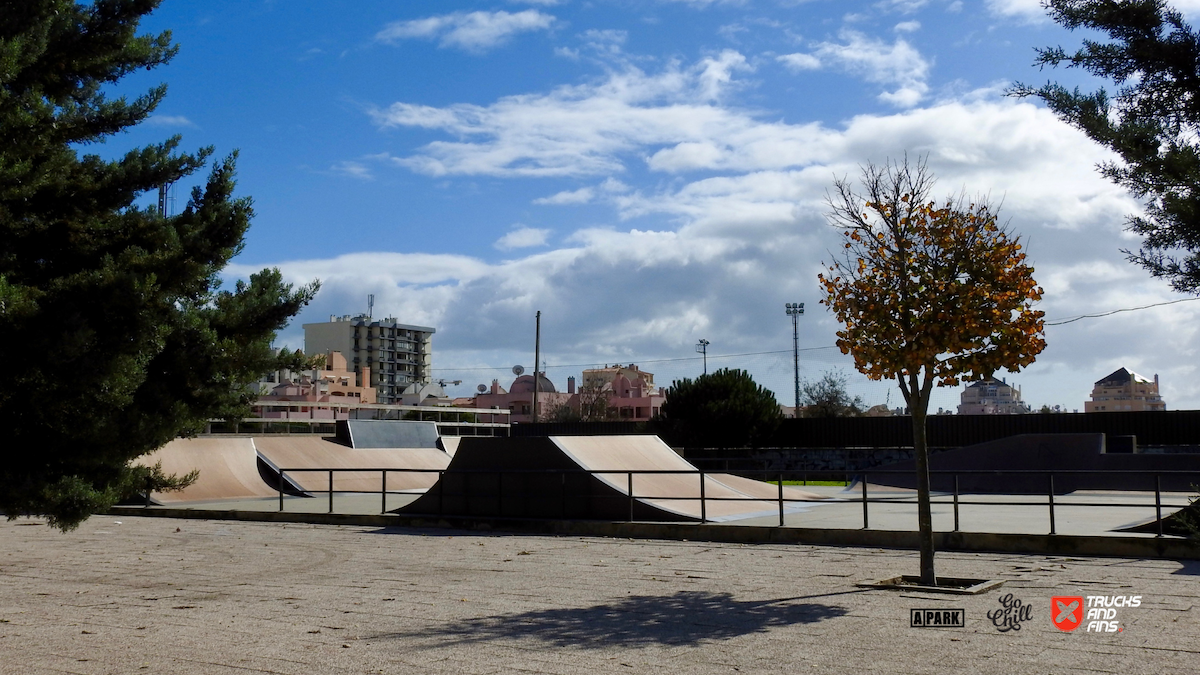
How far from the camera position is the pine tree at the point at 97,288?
27.3 feet

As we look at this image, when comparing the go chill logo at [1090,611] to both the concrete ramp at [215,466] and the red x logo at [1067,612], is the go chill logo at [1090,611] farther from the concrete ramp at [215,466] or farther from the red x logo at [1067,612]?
the concrete ramp at [215,466]

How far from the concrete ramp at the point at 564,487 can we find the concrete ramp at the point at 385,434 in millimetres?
11470

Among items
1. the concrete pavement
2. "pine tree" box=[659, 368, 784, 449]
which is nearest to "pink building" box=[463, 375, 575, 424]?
"pine tree" box=[659, 368, 784, 449]

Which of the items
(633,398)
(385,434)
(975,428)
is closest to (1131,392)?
(633,398)

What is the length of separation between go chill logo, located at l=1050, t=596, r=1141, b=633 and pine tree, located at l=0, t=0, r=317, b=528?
23.8 feet

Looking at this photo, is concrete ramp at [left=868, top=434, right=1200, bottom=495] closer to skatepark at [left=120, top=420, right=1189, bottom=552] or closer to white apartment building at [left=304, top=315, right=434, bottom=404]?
skatepark at [left=120, top=420, right=1189, bottom=552]

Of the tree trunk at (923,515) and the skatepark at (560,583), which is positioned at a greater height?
the tree trunk at (923,515)

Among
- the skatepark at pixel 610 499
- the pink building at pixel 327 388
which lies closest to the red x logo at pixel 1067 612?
the skatepark at pixel 610 499

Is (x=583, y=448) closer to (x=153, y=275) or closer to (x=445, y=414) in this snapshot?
(x=153, y=275)

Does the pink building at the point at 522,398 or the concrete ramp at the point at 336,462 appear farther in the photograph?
the pink building at the point at 522,398

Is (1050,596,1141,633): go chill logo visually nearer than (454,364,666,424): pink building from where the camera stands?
Yes

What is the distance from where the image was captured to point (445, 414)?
64188mm

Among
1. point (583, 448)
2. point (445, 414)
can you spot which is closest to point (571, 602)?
point (583, 448)

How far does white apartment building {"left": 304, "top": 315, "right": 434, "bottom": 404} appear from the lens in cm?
14562
